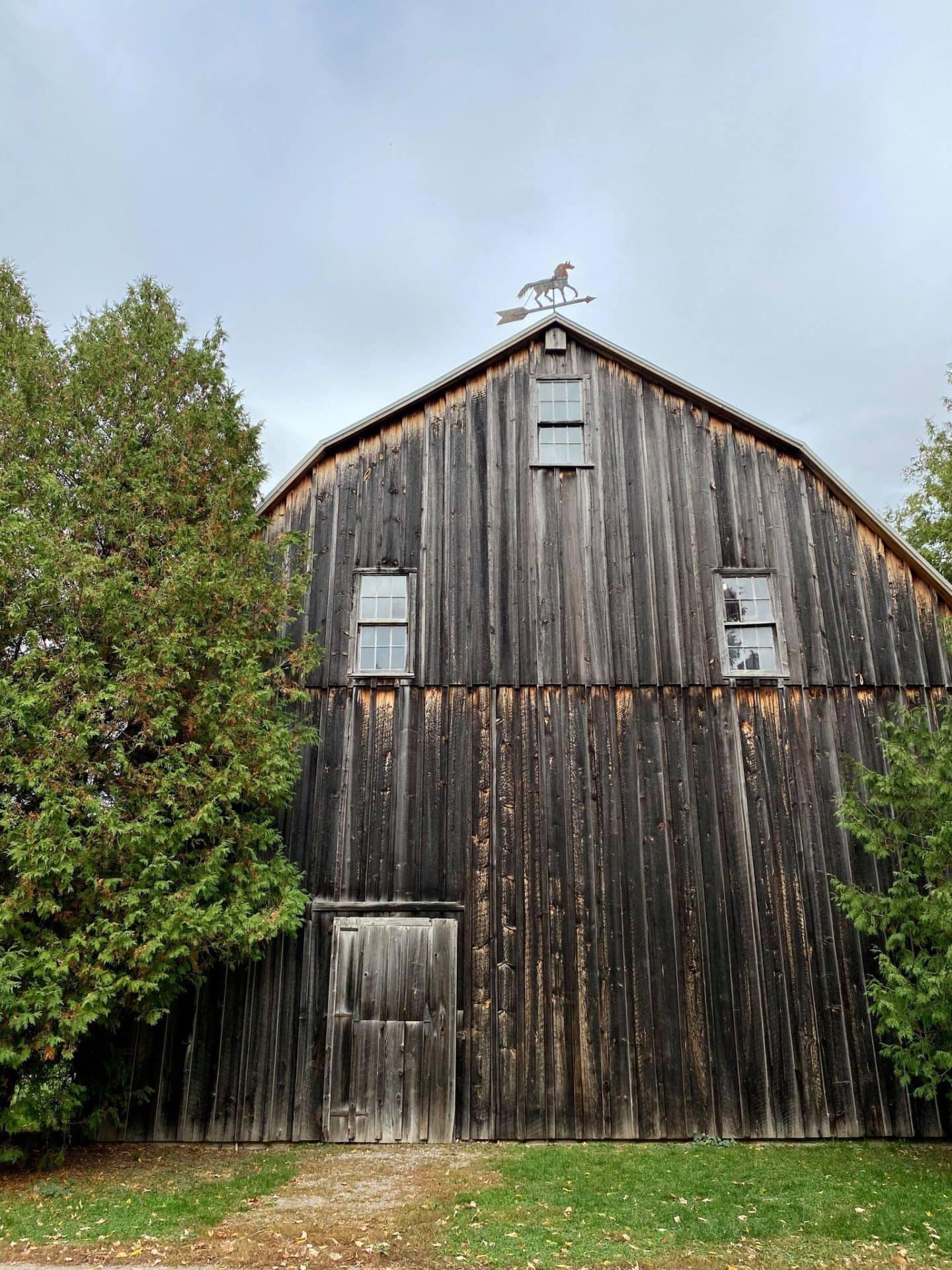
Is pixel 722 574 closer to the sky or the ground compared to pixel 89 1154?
closer to the sky

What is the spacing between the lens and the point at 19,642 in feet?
28.7

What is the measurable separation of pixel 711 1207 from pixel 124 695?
715 cm

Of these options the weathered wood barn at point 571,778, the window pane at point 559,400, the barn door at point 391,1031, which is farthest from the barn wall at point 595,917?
the window pane at point 559,400

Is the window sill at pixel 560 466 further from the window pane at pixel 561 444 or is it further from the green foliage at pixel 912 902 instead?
the green foliage at pixel 912 902

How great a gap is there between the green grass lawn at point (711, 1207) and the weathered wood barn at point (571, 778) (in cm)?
84

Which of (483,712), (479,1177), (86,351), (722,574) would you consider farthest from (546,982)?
(86,351)

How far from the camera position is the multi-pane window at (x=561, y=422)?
12367mm

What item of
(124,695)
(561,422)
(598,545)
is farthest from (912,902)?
(124,695)

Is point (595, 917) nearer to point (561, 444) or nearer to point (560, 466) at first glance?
point (560, 466)

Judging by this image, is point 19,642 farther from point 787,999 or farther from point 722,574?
point 787,999

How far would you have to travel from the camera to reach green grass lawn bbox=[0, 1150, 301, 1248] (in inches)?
268

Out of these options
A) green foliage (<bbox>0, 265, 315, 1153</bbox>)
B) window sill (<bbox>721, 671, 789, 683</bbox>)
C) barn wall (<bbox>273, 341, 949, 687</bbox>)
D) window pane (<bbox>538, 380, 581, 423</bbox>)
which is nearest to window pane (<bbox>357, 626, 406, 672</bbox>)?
barn wall (<bbox>273, 341, 949, 687</bbox>)

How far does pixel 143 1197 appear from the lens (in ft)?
25.1

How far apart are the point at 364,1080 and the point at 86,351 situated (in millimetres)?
9134
